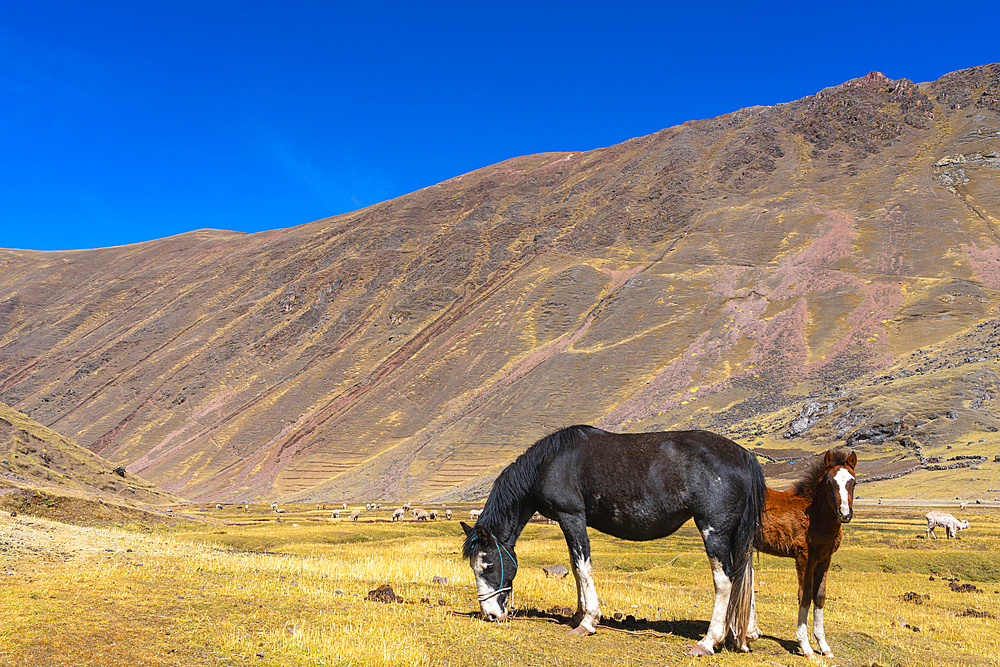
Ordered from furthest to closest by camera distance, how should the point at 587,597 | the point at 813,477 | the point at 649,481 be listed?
the point at 813,477 < the point at 587,597 < the point at 649,481

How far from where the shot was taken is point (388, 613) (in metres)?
10.3

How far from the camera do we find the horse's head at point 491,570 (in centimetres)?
1070

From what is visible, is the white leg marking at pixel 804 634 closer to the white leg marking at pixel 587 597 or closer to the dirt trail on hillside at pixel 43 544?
the white leg marking at pixel 587 597

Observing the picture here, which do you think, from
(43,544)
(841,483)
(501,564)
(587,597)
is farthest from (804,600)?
(43,544)

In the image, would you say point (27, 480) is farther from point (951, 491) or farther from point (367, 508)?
point (951, 491)

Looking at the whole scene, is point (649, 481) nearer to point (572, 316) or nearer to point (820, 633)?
point (820, 633)

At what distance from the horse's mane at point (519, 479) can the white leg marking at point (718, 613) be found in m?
2.83

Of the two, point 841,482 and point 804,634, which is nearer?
point 841,482

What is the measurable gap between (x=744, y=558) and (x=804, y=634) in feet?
4.70

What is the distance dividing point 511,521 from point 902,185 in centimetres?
12748

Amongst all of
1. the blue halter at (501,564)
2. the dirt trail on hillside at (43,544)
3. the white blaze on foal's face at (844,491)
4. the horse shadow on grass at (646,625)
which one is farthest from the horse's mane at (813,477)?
the dirt trail on hillside at (43,544)

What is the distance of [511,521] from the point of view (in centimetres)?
1128

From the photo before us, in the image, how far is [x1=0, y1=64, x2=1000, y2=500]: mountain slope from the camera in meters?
82.4

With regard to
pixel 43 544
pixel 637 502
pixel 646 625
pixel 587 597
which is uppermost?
pixel 637 502
